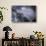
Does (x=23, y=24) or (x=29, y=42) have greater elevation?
(x=23, y=24)

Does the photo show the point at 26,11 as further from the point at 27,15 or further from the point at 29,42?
the point at 29,42

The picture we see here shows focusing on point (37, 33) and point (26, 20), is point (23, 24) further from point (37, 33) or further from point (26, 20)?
point (37, 33)

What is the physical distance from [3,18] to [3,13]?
152 millimetres

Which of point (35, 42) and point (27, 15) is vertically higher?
point (27, 15)

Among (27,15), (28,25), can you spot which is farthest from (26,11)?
(28,25)

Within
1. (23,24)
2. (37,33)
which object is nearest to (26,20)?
(23,24)

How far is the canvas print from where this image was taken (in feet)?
16.2

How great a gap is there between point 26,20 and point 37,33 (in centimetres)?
53

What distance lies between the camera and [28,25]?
4980 mm

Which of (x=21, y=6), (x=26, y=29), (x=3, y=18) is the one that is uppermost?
(x=21, y=6)

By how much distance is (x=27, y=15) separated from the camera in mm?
4961

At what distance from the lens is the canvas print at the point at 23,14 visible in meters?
4.93

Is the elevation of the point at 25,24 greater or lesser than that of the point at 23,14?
lesser

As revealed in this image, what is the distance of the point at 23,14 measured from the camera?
16.3ft
